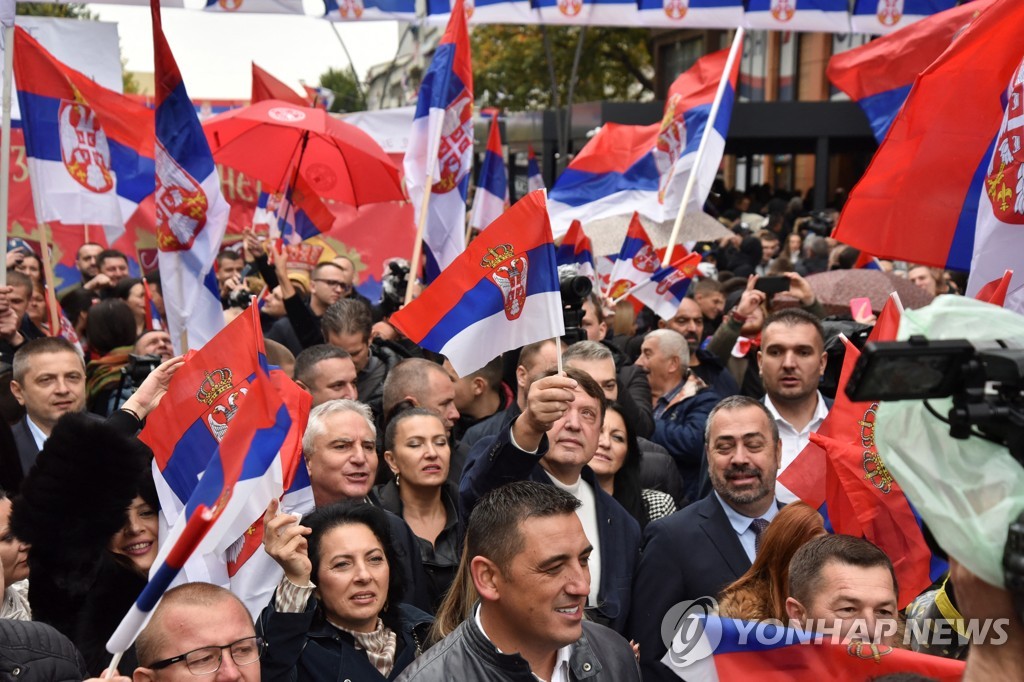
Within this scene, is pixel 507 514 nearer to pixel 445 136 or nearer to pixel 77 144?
pixel 445 136

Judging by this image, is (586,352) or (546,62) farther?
(546,62)

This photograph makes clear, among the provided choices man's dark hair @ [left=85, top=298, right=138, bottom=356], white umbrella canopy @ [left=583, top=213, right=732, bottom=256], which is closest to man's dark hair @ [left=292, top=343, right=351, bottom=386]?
man's dark hair @ [left=85, top=298, right=138, bottom=356]

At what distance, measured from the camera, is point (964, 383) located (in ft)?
6.18

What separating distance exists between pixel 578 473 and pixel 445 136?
4477 mm

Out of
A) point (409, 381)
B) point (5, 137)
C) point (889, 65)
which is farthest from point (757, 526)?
point (5, 137)

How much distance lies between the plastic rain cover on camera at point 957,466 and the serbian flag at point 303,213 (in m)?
9.32

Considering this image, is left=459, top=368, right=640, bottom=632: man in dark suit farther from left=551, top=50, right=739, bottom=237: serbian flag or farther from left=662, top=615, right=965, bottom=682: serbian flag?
left=551, top=50, right=739, bottom=237: serbian flag

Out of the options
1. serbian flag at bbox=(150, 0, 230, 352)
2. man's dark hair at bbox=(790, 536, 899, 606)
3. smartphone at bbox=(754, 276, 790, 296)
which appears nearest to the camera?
man's dark hair at bbox=(790, 536, 899, 606)

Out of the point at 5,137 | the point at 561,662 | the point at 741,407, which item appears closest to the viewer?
the point at 561,662

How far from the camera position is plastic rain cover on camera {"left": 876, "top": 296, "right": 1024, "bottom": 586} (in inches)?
75.4

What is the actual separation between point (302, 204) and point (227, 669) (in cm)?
840

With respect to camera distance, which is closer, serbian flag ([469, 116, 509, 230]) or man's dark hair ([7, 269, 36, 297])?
man's dark hair ([7, 269, 36, 297])

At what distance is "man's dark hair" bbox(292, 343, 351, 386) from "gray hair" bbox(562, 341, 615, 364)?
3.91 feet

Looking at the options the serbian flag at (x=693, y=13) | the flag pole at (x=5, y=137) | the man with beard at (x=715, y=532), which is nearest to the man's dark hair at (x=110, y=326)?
the flag pole at (x=5, y=137)
